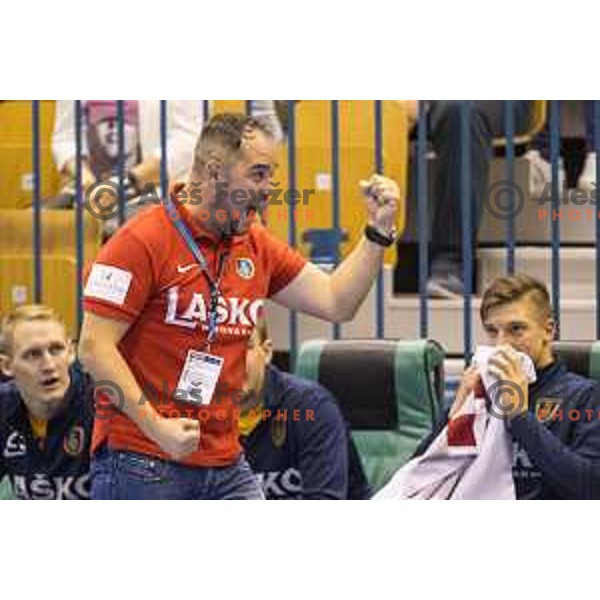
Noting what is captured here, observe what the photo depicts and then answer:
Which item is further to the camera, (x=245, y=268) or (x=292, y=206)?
(x=292, y=206)

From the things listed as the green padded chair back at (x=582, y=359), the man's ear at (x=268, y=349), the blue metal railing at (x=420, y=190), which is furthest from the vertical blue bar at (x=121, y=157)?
the green padded chair back at (x=582, y=359)

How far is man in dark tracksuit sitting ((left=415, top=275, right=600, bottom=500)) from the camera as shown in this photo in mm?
4617

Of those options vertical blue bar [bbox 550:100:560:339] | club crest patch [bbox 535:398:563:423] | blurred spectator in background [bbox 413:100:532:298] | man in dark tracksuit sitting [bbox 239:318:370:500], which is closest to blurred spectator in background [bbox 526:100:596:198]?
blurred spectator in background [bbox 413:100:532:298]

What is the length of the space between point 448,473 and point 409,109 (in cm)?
128

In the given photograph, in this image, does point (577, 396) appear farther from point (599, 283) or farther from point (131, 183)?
point (131, 183)

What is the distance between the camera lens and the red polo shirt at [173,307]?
4.15m

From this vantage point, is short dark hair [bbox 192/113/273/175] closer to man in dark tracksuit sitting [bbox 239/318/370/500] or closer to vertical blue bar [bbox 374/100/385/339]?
man in dark tracksuit sitting [bbox 239/318/370/500]

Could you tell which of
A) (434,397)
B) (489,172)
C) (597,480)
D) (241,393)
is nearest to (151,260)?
(241,393)

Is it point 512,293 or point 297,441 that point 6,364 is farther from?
point 512,293

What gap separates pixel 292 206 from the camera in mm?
5340

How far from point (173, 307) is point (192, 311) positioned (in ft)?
0.15

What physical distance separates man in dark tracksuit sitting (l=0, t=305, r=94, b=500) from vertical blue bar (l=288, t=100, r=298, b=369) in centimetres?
66

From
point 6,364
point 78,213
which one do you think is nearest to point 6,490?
point 6,364

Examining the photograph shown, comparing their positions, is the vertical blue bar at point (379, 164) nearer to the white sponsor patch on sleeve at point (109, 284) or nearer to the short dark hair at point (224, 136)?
the short dark hair at point (224, 136)
